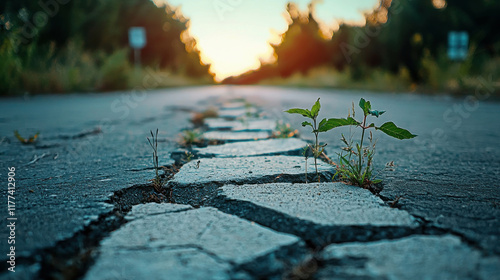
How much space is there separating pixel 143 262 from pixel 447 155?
6.47ft

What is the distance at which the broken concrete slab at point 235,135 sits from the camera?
9.28 feet

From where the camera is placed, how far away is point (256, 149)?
2.38 m

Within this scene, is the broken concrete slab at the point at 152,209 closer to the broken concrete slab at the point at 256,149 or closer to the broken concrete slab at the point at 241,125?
the broken concrete slab at the point at 256,149

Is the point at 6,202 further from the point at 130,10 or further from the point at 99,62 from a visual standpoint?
the point at 130,10

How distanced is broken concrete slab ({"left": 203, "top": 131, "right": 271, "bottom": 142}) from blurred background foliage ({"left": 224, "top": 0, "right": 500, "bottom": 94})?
759 centimetres

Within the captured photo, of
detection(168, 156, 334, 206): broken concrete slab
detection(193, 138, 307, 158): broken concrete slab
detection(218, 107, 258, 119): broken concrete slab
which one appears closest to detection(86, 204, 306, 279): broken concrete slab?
detection(168, 156, 334, 206): broken concrete slab

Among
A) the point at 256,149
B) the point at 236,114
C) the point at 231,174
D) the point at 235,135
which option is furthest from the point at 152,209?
the point at 236,114

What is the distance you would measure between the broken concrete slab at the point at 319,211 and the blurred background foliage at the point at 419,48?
8.83m

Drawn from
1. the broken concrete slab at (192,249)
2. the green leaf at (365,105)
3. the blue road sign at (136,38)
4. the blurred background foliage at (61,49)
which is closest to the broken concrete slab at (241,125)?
the green leaf at (365,105)

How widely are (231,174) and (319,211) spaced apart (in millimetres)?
596

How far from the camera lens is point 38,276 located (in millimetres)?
875

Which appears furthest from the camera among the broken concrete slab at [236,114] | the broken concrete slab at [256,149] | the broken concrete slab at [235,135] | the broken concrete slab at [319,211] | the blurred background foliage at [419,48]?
the blurred background foliage at [419,48]

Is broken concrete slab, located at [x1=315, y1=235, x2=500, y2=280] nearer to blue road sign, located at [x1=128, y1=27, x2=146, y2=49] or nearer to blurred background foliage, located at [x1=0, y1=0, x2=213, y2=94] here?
blurred background foliage, located at [x1=0, y1=0, x2=213, y2=94]

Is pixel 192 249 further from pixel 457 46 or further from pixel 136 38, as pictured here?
pixel 136 38
